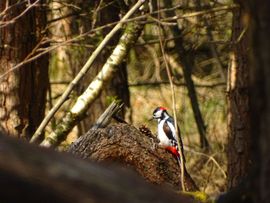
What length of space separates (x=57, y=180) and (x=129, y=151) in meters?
3.58

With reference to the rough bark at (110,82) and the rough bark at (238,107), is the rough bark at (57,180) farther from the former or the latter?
the rough bark at (110,82)

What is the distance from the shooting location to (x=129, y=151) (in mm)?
5383

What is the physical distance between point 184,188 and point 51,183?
339 cm

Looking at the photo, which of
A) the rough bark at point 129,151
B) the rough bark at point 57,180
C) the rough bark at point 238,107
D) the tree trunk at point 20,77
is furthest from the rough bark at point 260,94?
the tree trunk at point 20,77

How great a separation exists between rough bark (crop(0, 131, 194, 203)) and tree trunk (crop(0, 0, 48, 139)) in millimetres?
5594

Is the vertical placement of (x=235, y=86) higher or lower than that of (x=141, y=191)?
lower

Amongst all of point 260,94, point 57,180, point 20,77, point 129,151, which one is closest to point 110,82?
point 20,77

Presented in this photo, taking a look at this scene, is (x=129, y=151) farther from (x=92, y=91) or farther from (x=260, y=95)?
(x=260, y=95)

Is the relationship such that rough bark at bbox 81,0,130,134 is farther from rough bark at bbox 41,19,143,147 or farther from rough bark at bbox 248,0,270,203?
rough bark at bbox 248,0,270,203

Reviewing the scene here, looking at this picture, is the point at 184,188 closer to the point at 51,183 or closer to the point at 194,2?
the point at 51,183

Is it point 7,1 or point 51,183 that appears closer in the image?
point 51,183

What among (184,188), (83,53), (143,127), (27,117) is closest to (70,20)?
(83,53)

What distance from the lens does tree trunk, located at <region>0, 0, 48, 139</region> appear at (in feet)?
24.9

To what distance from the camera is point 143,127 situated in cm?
599
